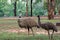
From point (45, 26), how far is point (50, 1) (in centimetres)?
2560

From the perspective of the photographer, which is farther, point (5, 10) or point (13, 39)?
point (5, 10)

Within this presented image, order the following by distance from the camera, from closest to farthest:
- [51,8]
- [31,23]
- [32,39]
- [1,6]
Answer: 1. [32,39]
2. [31,23]
3. [51,8]
4. [1,6]

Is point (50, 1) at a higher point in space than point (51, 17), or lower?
higher

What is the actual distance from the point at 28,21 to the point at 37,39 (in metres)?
1.98

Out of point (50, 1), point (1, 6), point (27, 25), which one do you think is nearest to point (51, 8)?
point (50, 1)

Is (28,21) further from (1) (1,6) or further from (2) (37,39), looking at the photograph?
(1) (1,6)

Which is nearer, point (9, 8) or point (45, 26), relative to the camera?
point (45, 26)

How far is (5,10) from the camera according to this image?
85688 mm

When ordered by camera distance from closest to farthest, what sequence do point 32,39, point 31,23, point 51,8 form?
point 32,39, point 31,23, point 51,8

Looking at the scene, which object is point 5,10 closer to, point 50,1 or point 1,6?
→ point 1,6

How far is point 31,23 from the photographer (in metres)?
14.4

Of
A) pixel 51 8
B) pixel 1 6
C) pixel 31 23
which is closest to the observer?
pixel 31 23

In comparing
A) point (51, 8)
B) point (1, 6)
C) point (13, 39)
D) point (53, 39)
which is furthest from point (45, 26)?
point (1, 6)

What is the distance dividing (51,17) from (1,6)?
45.7 metres
